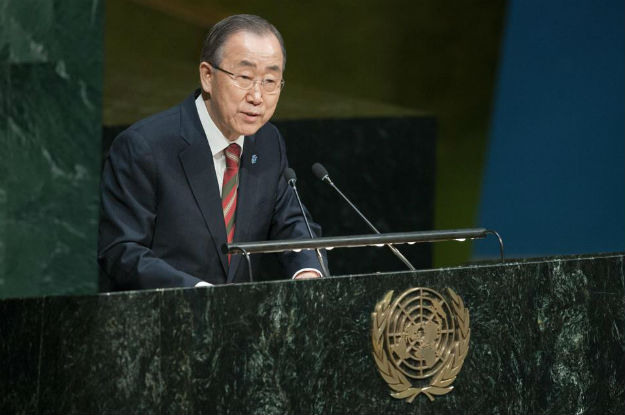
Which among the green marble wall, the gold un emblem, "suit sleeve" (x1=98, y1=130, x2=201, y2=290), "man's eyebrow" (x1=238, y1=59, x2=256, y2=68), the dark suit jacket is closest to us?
the gold un emblem

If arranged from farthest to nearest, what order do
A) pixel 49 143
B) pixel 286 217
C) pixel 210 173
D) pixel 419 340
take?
pixel 49 143 → pixel 286 217 → pixel 210 173 → pixel 419 340

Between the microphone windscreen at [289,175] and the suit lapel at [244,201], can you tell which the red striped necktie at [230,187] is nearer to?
the suit lapel at [244,201]

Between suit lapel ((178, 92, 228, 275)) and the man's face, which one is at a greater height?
the man's face

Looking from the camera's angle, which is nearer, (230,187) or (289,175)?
(289,175)

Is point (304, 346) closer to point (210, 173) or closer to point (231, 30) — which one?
point (210, 173)

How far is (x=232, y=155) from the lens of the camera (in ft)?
11.2

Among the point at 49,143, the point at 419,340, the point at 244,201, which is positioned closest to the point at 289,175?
the point at 244,201

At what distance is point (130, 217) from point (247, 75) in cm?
54

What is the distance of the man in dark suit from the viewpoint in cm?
326

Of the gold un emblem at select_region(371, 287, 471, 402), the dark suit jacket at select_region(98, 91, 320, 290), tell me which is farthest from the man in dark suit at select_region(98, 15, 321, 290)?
the gold un emblem at select_region(371, 287, 471, 402)

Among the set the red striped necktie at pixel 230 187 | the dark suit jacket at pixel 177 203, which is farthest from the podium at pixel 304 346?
the red striped necktie at pixel 230 187

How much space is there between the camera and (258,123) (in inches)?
134

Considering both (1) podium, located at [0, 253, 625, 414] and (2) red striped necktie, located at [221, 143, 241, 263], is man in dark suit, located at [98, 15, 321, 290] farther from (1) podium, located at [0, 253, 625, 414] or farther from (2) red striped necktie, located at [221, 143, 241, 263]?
(1) podium, located at [0, 253, 625, 414]

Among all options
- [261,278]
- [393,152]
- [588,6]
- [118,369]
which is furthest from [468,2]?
[118,369]
